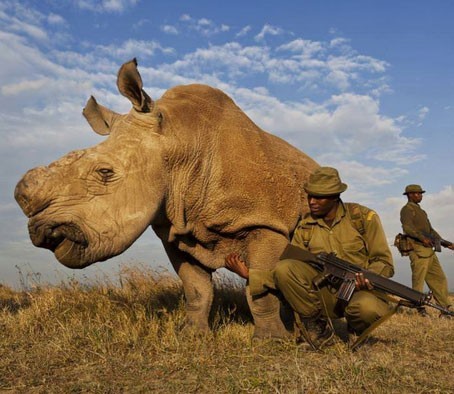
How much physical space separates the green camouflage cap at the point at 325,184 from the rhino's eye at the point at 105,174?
76.0 inches

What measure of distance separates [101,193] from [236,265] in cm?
181

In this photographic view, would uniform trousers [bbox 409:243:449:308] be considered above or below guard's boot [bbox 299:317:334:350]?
above

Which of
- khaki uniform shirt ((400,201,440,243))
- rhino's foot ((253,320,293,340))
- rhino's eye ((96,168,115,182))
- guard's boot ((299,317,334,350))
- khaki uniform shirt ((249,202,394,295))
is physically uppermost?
khaki uniform shirt ((400,201,440,243))

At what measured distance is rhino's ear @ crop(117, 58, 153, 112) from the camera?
14.8 ft

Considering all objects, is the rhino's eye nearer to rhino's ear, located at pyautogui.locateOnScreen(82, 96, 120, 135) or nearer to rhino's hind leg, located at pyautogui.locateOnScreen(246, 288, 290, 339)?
rhino's ear, located at pyautogui.locateOnScreen(82, 96, 120, 135)

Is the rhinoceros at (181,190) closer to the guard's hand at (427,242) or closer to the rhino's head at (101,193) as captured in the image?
the rhino's head at (101,193)

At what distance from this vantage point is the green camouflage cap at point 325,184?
4.92 meters

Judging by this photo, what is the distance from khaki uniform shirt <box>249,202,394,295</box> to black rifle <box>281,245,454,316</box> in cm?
38

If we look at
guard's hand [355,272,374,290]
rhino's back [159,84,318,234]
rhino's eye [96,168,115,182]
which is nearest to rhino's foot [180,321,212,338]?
rhino's back [159,84,318,234]

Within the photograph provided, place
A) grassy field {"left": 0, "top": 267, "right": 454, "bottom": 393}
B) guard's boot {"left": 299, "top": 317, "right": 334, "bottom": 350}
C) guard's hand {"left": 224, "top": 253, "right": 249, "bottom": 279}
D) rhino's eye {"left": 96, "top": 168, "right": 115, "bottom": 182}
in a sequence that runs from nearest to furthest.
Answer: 1. grassy field {"left": 0, "top": 267, "right": 454, "bottom": 393}
2. rhino's eye {"left": 96, "top": 168, "right": 115, "bottom": 182}
3. guard's boot {"left": 299, "top": 317, "right": 334, "bottom": 350}
4. guard's hand {"left": 224, "top": 253, "right": 249, "bottom": 279}

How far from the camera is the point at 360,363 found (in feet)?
12.2

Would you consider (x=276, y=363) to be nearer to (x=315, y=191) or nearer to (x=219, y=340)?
(x=219, y=340)

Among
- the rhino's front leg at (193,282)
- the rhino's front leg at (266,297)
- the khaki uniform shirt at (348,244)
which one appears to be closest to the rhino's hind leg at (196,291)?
the rhino's front leg at (193,282)

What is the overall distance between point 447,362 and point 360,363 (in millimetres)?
1130
